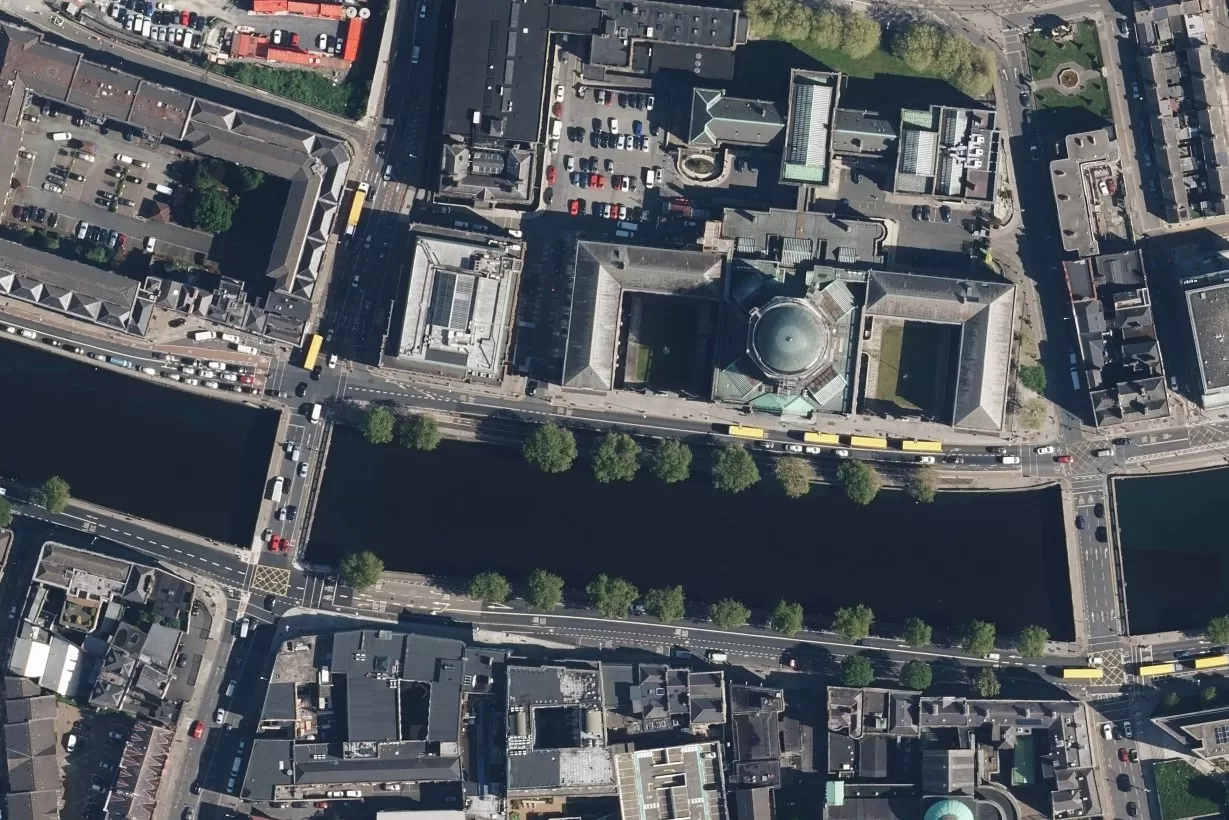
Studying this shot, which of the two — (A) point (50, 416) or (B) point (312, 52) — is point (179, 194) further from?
(A) point (50, 416)

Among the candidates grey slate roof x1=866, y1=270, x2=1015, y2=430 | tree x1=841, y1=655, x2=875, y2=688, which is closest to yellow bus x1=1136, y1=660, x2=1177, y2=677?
tree x1=841, y1=655, x2=875, y2=688

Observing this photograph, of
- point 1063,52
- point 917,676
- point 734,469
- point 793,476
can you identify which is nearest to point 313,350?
point 734,469

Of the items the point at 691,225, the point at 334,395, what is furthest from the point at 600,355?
the point at 334,395

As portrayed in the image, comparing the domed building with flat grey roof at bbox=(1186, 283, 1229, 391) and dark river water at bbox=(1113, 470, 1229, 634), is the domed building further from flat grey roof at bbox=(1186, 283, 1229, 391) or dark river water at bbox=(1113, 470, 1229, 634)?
flat grey roof at bbox=(1186, 283, 1229, 391)

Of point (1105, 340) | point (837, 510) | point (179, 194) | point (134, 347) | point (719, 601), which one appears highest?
point (179, 194)

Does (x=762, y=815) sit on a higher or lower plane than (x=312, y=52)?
lower

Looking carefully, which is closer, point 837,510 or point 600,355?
point 600,355
